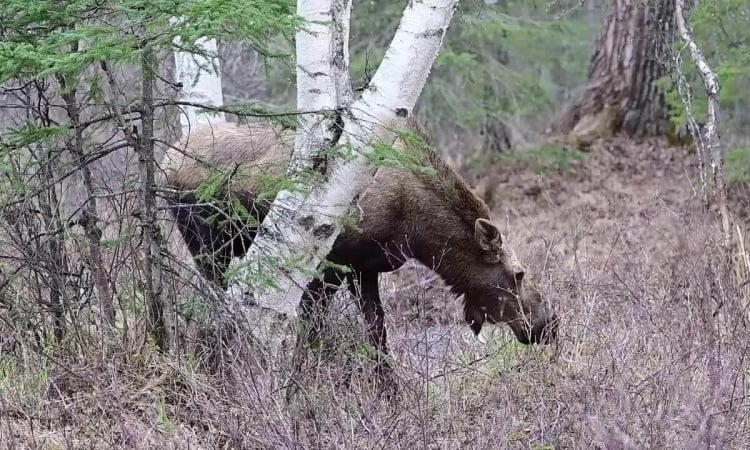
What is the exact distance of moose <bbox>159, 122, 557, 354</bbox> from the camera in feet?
24.9

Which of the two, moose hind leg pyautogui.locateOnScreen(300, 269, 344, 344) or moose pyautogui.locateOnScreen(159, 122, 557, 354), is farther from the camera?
moose pyautogui.locateOnScreen(159, 122, 557, 354)

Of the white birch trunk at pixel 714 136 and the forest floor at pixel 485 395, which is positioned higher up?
the white birch trunk at pixel 714 136

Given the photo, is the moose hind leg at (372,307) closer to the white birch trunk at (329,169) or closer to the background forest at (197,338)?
the background forest at (197,338)

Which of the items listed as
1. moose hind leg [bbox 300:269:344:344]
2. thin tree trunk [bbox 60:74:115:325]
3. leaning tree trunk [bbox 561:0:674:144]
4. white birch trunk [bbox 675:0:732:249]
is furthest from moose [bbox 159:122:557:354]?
leaning tree trunk [bbox 561:0:674:144]

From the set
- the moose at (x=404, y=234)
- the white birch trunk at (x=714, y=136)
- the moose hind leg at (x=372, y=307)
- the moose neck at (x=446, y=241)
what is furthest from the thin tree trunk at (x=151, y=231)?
the white birch trunk at (x=714, y=136)

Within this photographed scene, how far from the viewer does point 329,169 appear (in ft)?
21.2

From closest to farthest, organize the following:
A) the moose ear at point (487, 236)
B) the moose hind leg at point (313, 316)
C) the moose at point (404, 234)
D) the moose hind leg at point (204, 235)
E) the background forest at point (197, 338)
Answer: the background forest at point (197, 338)
the moose hind leg at point (313, 316)
the moose hind leg at point (204, 235)
the moose at point (404, 234)
the moose ear at point (487, 236)

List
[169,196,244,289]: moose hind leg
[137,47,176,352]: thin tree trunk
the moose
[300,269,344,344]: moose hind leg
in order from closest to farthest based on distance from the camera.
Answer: [137,47,176,352]: thin tree trunk
[300,269,344,344]: moose hind leg
[169,196,244,289]: moose hind leg
the moose

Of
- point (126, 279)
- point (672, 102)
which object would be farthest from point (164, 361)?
point (672, 102)

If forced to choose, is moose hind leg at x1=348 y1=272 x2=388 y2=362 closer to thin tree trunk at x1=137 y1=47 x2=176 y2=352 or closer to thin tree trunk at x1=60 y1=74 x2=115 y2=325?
thin tree trunk at x1=137 y1=47 x2=176 y2=352

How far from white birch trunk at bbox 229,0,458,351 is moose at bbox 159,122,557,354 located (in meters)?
0.89

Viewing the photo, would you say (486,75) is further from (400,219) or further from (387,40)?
(400,219)

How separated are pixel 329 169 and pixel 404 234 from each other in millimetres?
1564

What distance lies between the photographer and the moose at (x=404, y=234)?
299 inches
